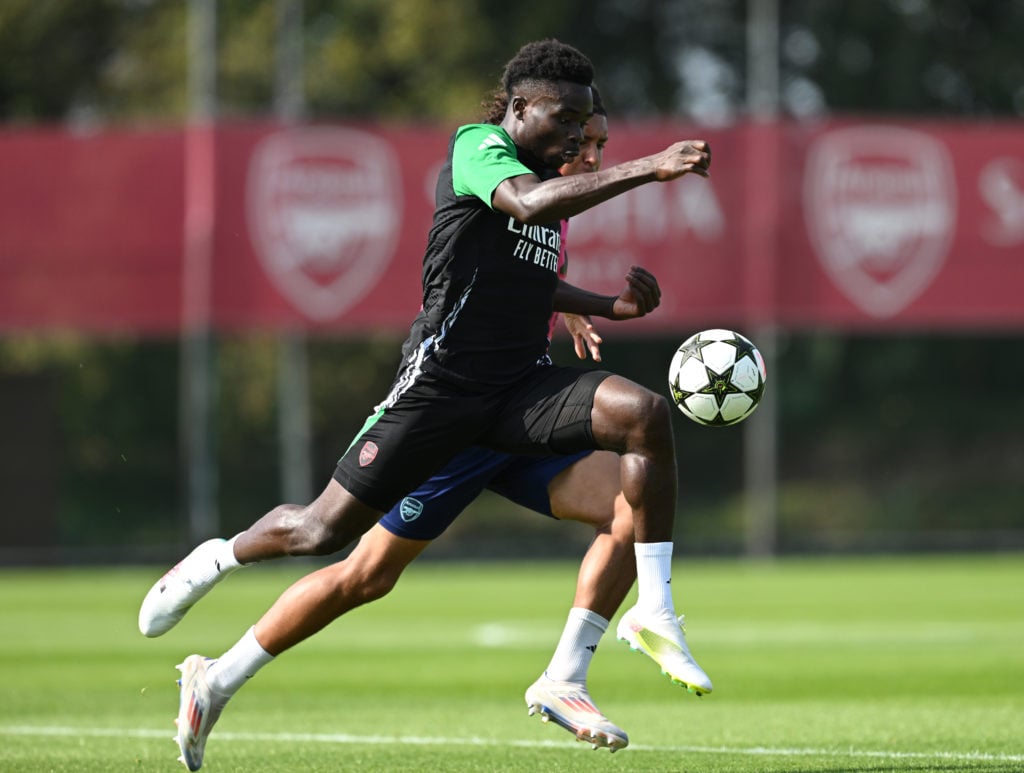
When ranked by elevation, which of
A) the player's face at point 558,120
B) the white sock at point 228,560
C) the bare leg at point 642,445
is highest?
the player's face at point 558,120

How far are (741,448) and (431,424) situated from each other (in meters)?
26.9

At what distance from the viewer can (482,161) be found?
6.88 meters

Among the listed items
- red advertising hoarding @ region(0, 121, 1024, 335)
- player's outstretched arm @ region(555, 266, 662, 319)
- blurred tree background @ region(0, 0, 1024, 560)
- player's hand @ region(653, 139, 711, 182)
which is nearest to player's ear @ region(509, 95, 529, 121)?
player's outstretched arm @ region(555, 266, 662, 319)

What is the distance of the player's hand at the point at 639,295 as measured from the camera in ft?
24.8

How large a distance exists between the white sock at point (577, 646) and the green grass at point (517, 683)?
0.46 m

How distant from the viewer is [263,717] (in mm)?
10156

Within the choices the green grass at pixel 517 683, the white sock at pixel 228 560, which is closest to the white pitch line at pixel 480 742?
the green grass at pixel 517 683

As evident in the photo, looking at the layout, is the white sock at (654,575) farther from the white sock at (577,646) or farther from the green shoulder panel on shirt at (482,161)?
the green shoulder panel on shirt at (482,161)

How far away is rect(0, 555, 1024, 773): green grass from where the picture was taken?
26.2 feet

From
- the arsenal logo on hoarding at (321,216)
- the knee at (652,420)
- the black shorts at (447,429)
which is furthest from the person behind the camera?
the arsenal logo on hoarding at (321,216)

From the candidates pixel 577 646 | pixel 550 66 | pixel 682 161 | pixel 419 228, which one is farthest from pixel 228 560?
pixel 419 228

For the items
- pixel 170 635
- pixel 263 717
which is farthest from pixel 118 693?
pixel 170 635

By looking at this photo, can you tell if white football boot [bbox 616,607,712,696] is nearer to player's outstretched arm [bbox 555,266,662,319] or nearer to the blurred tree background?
player's outstretched arm [bbox 555,266,662,319]

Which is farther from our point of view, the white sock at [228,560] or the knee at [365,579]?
the white sock at [228,560]
